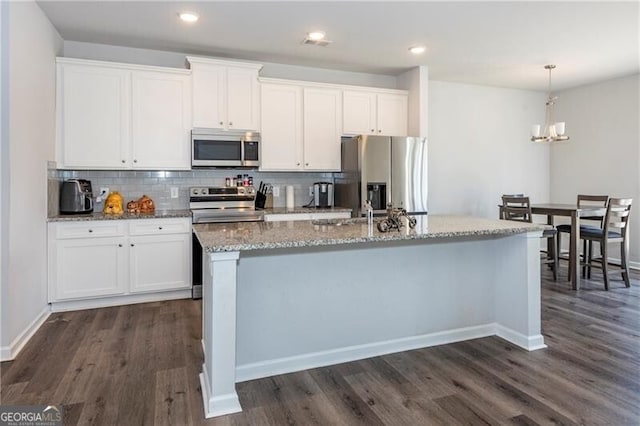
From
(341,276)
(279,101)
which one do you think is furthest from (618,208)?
(279,101)

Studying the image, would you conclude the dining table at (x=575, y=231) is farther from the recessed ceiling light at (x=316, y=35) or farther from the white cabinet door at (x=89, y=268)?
the white cabinet door at (x=89, y=268)

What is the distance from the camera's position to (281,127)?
4434 millimetres

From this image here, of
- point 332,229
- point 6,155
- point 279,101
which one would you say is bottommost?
point 332,229

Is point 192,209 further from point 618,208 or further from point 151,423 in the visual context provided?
point 618,208

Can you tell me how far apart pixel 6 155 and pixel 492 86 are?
18.8 ft

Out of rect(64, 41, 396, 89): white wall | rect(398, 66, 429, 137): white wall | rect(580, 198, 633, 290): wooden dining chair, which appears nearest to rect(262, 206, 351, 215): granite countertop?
rect(398, 66, 429, 137): white wall

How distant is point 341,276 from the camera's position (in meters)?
2.56

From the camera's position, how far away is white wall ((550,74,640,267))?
203 inches

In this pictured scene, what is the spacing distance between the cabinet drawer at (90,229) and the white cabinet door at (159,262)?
0.16m

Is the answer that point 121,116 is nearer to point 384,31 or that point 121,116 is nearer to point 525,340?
point 384,31

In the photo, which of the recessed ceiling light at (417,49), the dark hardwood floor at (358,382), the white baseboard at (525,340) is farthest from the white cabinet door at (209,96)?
the white baseboard at (525,340)

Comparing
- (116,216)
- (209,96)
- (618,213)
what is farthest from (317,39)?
(618,213)

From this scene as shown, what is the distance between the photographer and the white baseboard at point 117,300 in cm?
360

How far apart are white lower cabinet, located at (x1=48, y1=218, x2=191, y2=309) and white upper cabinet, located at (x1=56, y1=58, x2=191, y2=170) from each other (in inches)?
24.3
